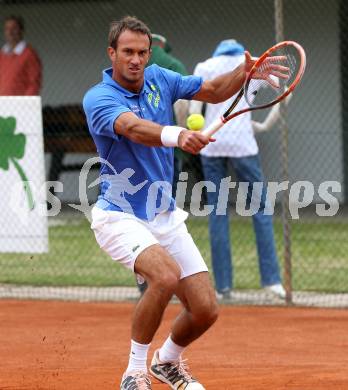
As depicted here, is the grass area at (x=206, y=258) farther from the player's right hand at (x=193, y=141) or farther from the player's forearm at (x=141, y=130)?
the player's right hand at (x=193, y=141)

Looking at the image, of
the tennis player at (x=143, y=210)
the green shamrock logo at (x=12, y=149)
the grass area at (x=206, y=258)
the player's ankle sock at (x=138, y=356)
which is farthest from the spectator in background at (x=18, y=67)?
the player's ankle sock at (x=138, y=356)

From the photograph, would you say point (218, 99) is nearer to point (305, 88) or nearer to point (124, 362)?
point (124, 362)

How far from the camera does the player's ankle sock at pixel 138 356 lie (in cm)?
617

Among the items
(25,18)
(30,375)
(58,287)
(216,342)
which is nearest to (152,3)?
(25,18)

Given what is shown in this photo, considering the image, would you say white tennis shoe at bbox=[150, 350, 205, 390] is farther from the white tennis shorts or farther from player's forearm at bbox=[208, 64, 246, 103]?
player's forearm at bbox=[208, 64, 246, 103]

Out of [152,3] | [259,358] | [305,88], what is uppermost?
[152,3]

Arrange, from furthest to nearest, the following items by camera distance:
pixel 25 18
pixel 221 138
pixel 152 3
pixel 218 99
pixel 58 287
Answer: pixel 25 18 → pixel 152 3 → pixel 58 287 → pixel 221 138 → pixel 218 99

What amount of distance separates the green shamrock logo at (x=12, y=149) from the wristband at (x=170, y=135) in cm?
433

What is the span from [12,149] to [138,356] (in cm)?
414

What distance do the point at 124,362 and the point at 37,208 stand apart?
2.71m

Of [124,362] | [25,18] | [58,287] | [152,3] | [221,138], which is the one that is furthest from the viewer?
[25,18]

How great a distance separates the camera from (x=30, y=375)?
706 centimetres

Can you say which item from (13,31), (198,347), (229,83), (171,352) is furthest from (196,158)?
(171,352)

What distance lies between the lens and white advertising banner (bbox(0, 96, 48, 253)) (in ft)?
32.3
